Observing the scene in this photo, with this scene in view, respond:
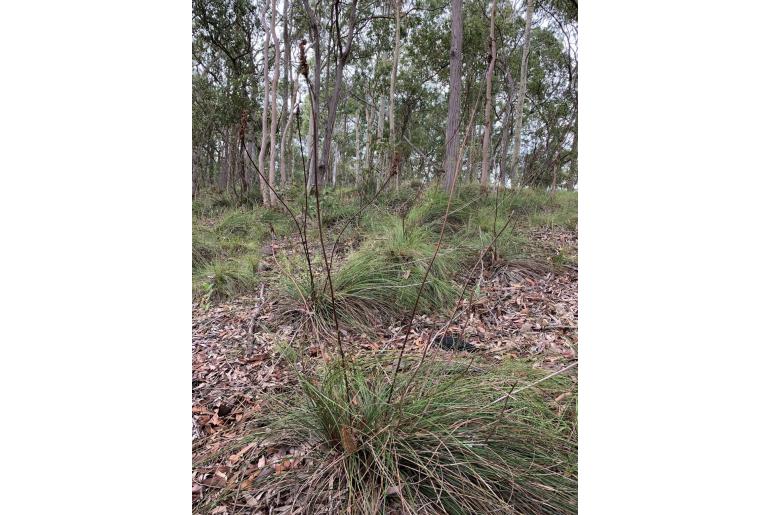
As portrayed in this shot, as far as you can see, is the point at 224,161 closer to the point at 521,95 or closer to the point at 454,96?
the point at 454,96

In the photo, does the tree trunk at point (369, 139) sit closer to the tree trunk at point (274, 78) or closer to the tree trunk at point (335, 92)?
the tree trunk at point (335, 92)

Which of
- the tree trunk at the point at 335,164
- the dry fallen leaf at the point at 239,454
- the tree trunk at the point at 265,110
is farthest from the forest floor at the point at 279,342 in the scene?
the tree trunk at the point at 335,164

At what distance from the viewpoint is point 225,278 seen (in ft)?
4.18

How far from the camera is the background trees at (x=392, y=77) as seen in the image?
1.11 metres

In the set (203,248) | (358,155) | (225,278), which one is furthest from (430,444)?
(358,155)

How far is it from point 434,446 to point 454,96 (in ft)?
3.68

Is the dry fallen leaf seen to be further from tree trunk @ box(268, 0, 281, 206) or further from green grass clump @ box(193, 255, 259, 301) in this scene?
tree trunk @ box(268, 0, 281, 206)

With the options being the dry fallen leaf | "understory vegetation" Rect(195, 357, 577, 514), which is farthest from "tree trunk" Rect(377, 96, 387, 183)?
the dry fallen leaf
